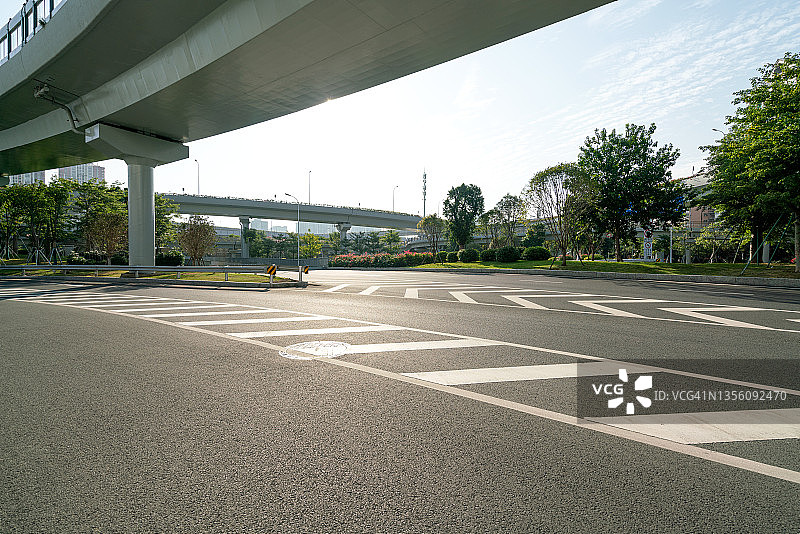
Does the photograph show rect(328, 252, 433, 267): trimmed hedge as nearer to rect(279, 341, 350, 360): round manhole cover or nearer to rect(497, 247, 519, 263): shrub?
rect(497, 247, 519, 263): shrub

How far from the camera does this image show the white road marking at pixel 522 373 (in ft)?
15.4

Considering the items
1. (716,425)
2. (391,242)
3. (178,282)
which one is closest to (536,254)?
(178,282)

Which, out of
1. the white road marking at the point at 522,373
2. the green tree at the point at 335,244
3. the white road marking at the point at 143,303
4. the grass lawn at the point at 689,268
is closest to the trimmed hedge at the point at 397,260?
the grass lawn at the point at 689,268

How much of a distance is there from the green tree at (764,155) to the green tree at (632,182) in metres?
3.09

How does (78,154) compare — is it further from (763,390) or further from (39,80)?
(763,390)

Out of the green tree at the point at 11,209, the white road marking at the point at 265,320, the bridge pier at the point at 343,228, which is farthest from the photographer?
the bridge pier at the point at 343,228

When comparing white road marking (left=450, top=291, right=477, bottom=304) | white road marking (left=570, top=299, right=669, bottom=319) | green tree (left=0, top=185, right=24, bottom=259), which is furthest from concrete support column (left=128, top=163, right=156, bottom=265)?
white road marking (left=570, top=299, right=669, bottom=319)

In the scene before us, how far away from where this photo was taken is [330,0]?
11.5 meters

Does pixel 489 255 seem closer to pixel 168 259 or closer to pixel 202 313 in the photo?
pixel 168 259

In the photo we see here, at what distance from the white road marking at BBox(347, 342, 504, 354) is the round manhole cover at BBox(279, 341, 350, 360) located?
0.68 ft

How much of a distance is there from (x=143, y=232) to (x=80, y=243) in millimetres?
35404

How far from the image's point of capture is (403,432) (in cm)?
329

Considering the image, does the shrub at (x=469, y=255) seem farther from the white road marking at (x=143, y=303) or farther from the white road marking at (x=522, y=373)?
the white road marking at (x=522, y=373)

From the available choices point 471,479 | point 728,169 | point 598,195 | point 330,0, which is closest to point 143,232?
point 330,0
